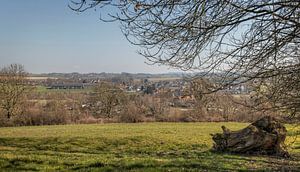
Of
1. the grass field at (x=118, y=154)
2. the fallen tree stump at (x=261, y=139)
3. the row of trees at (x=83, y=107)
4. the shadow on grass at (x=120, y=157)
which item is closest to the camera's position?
the shadow on grass at (x=120, y=157)

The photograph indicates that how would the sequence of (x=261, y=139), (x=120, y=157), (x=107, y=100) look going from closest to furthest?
(x=120, y=157) → (x=261, y=139) → (x=107, y=100)

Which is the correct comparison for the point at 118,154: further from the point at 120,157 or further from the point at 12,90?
the point at 12,90

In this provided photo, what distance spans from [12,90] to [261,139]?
33.3m

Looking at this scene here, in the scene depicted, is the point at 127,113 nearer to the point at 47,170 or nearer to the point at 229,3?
the point at 47,170

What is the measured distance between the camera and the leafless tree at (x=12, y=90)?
135 ft

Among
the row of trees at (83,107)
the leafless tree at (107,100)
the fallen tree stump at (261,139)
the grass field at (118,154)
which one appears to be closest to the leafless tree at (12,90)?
the row of trees at (83,107)

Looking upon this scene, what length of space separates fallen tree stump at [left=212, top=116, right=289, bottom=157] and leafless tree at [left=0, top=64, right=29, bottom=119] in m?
31.3

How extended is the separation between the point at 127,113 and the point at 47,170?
3213 centimetres

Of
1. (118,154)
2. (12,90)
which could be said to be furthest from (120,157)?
(12,90)

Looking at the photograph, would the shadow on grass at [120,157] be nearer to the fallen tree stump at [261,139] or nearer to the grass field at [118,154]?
the grass field at [118,154]

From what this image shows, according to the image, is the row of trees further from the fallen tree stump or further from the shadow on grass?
the fallen tree stump

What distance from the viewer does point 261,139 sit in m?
16.2

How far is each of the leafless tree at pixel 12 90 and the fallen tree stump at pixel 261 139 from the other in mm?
31306

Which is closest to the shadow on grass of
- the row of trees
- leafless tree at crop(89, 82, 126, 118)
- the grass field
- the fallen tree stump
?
the grass field
